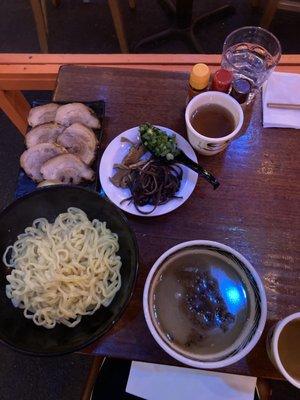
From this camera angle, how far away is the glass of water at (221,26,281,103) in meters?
1.68

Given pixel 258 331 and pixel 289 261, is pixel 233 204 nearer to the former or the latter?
pixel 289 261

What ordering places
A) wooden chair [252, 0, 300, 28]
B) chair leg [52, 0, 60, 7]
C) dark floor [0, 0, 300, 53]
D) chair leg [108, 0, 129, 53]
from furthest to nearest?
chair leg [52, 0, 60, 7]
dark floor [0, 0, 300, 53]
wooden chair [252, 0, 300, 28]
chair leg [108, 0, 129, 53]

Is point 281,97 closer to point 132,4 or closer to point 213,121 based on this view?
point 213,121

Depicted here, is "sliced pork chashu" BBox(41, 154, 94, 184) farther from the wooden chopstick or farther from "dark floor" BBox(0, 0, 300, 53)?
"dark floor" BBox(0, 0, 300, 53)

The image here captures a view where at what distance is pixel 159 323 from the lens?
3.81 feet

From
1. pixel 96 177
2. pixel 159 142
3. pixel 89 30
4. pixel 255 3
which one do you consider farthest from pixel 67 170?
pixel 255 3

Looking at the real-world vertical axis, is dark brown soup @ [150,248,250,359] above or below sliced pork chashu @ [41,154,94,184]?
below

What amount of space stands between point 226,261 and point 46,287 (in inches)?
23.4

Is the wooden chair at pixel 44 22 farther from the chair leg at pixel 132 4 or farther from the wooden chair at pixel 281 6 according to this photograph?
the wooden chair at pixel 281 6

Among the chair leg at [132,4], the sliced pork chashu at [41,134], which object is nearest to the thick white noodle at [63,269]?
the sliced pork chashu at [41,134]

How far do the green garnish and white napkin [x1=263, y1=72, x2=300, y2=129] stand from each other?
0.41 meters

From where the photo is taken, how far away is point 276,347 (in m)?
1.11

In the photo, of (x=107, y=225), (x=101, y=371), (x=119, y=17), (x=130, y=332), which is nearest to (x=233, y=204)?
(x=107, y=225)

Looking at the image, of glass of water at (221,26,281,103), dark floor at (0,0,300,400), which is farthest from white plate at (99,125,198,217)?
dark floor at (0,0,300,400)
